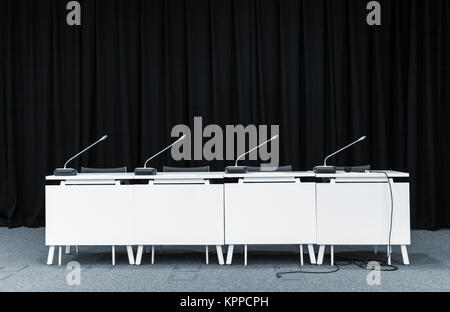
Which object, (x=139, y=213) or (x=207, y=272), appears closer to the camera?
(x=207, y=272)

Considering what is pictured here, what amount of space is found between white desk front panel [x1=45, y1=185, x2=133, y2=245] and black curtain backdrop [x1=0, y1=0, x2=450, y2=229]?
2.22 metres

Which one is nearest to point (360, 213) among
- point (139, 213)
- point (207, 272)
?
point (207, 272)

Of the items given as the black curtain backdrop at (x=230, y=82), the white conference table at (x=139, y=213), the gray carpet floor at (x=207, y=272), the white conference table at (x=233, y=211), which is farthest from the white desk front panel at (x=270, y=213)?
the black curtain backdrop at (x=230, y=82)

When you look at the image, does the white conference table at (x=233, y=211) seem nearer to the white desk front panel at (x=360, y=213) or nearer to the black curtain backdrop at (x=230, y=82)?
the white desk front panel at (x=360, y=213)

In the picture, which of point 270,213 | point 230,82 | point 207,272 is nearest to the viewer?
point 207,272

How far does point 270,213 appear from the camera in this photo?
3.97 metres

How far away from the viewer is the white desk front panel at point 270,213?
3.96 meters

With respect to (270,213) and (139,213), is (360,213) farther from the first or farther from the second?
(139,213)

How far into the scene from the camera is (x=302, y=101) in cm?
627

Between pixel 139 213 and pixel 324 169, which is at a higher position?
pixel 324 169

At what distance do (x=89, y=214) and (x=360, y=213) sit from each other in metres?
2.12

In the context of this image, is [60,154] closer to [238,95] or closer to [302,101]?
[238,95]
